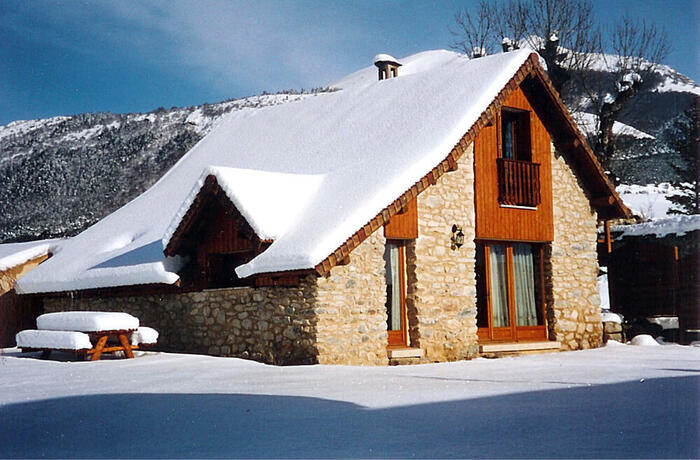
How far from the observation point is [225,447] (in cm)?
534

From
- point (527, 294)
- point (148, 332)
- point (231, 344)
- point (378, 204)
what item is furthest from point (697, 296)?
point (148, 332)

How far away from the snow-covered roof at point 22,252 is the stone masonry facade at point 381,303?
2.30 m

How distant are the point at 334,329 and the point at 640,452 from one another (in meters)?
7.05

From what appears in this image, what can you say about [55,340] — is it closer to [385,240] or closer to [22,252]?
[385,240]

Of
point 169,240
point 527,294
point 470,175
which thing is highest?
point 470,175

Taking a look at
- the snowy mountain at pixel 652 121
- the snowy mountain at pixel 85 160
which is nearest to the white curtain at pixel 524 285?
the snowy mountain at pixel 652 121

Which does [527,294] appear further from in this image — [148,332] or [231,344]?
[148,332]

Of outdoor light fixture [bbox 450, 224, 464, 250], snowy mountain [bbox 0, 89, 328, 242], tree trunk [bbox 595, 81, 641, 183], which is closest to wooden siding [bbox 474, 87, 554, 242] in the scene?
outdoor light fixture [bbox 450, 224, 464, 250]

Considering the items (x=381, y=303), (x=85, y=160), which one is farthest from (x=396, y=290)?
(x=85, y=160)

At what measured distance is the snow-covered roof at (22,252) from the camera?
17962 millimetres

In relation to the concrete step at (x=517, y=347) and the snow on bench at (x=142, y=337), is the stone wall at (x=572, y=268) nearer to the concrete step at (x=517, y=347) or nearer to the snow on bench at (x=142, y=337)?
the concrete step at (x=517, y=347)

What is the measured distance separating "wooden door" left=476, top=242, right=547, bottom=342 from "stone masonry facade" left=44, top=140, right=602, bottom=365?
0.90ft

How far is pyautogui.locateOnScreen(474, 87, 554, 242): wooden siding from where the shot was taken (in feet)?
47.2

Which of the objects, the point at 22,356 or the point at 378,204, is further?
the point at 22,356
